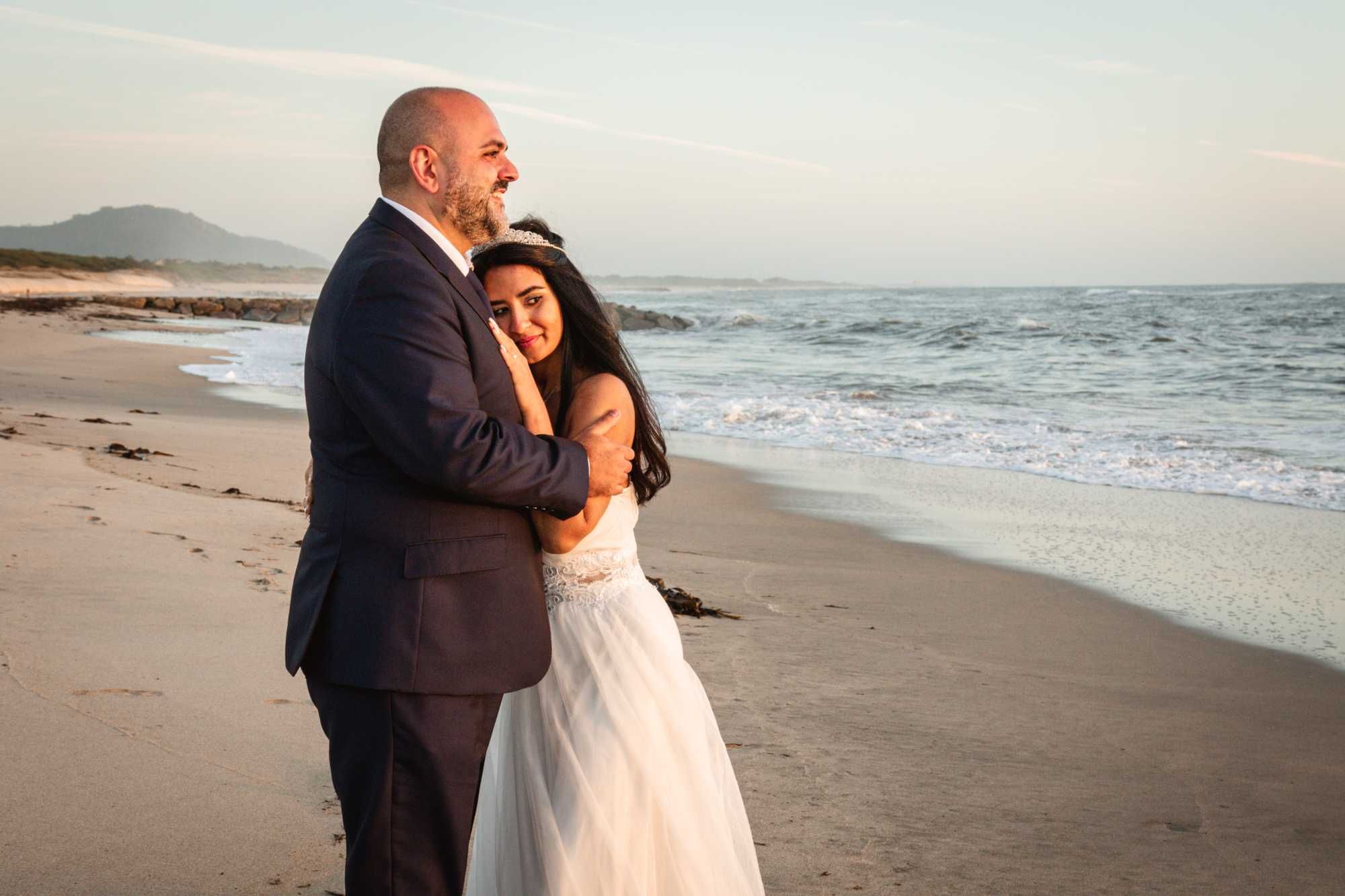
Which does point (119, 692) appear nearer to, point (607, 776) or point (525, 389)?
point (607, 776)

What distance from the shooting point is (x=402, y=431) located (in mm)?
2125

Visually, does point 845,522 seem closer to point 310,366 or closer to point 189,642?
point 189,642

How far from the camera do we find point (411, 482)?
224 cm

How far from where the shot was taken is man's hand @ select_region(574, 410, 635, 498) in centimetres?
246

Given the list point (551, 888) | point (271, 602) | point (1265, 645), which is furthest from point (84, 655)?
point (1265, 645)

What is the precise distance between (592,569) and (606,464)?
0.40 m

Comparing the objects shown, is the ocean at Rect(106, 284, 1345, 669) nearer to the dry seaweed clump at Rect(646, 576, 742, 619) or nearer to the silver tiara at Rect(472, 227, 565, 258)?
the dry seaweed clump at Rect(646, 576, 742, 619)

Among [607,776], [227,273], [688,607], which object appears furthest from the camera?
[227,273]

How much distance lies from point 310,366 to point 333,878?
4.92ft

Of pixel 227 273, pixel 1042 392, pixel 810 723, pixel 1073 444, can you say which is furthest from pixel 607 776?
pixel 227 273

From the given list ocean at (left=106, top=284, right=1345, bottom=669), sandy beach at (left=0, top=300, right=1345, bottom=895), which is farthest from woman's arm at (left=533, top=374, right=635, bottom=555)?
ocean at (left=106, top=284, right=1345, bottom=669)

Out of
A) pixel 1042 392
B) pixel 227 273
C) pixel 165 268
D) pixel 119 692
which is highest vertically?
pixel 227 273

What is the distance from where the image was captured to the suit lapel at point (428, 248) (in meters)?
2.31

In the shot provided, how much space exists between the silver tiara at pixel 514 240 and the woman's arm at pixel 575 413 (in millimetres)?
233
